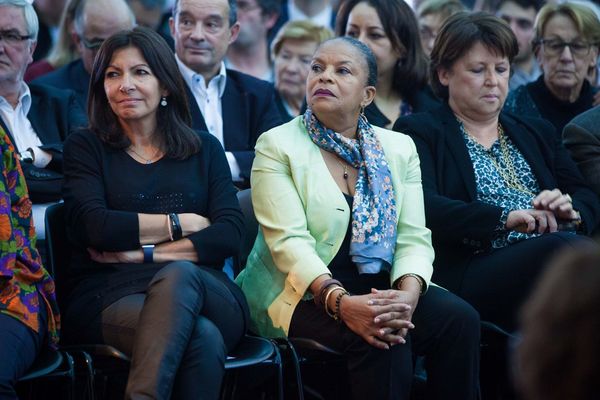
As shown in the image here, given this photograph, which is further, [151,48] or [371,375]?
[151,48]

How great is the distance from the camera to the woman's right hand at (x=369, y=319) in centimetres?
366

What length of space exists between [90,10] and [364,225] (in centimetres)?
232

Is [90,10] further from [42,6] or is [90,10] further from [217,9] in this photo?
[42,6]

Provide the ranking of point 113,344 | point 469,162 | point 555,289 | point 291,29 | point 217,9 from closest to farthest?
point 555,289, point 113,344, point 469,162, point 217,9, point 291,29

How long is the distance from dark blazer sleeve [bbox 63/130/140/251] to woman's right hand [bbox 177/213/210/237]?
0.18 metres

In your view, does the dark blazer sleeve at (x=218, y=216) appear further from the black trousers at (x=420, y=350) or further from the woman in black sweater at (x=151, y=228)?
the black trousers at (x=420, y=350)

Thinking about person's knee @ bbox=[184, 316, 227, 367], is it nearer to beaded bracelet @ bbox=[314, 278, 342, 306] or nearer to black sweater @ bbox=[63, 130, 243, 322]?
black sweater @ bbox=[63, 130, 243, 322]

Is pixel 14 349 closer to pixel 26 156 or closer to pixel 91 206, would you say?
pixel 91 206

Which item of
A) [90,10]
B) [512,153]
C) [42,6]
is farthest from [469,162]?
[42,6]

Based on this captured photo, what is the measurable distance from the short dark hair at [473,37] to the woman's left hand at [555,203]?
0.71 m

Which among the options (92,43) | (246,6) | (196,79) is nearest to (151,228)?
(196,79)

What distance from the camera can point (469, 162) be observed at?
4.48 metres

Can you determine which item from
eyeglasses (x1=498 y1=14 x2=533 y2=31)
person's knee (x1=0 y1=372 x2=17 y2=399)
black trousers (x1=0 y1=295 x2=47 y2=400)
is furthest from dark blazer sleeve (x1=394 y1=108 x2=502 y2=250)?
eyeglasses (x1=498 y1=14 x2=533 y2=31)

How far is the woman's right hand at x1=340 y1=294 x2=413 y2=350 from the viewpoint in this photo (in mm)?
3662
